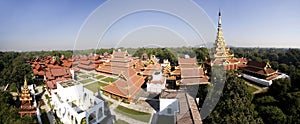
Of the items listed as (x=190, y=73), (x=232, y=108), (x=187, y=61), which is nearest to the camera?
(x=232, y=108)

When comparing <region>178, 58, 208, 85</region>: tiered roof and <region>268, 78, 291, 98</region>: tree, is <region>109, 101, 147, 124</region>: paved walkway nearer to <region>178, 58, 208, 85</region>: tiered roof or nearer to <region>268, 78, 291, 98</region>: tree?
<region>178, 58, 208, 85</region>: tiered roof

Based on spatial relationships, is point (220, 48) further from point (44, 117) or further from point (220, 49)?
point (44, 117)

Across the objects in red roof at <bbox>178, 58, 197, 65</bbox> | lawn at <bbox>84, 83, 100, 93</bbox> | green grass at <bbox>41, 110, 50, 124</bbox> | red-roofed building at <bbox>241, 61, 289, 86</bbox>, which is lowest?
green grass at <bbox>41, 110, 50, 124</bbox>

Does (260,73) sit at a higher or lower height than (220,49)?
lower

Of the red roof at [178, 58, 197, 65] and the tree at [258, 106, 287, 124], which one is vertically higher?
the red roof at [178, 58, 197, 65]

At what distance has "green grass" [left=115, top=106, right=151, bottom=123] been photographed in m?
4.25

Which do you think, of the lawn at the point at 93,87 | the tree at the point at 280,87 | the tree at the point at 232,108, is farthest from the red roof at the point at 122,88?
the tree at the point at 280,87

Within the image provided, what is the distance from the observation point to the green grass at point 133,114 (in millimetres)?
4246

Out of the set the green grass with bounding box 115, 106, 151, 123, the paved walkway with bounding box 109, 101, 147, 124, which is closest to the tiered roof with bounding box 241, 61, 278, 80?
the green grass with bounding box 115, 106, 151, 123

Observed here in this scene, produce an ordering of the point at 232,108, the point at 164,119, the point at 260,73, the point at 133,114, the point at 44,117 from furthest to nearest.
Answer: the point at 260,73 < the point at 44,117 < the point at 164,119 < the point at 133,114 < the point at 232,108

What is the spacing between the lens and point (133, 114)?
14.0ft

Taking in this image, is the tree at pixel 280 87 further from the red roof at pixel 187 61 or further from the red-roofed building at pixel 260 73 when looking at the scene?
the red roof at pixel 187 61

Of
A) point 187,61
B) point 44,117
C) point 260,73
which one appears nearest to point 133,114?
point 44,117

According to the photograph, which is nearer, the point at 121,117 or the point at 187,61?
the point at 121,117
